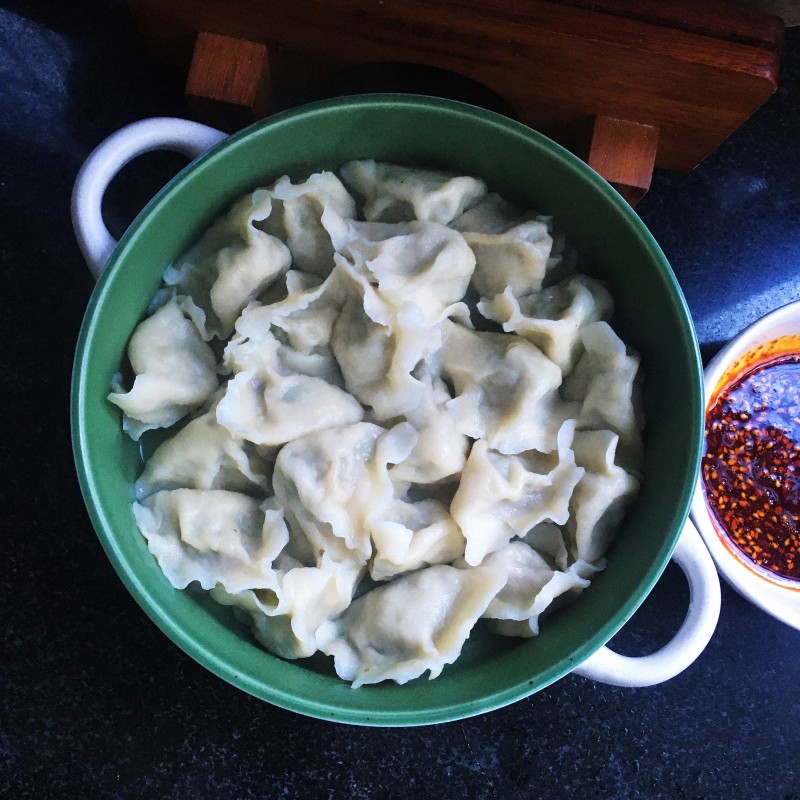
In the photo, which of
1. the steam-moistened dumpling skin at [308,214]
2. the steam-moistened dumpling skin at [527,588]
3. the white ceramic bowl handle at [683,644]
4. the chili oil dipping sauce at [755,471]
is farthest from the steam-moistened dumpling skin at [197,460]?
the chili oil dipping sauce at [755,471]

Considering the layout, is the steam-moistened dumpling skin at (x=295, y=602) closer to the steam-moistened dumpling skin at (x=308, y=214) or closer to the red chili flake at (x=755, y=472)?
the steam-moistened dumpling skin at (x=308, y=214)

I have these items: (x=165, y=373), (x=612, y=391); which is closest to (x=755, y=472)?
(x=612, y=391)

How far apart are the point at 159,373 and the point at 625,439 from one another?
57cm

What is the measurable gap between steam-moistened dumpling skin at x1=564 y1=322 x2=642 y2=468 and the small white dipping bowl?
103 millimetres

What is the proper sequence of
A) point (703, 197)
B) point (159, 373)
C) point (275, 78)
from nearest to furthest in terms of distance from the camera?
point (159, 373) < point (275, 78) < point (703, 197)

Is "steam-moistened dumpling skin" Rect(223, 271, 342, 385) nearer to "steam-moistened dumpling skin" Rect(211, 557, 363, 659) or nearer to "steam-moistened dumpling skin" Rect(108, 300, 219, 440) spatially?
"steam-moistened dumpling skin" Rect(108, 300, 219, 440)

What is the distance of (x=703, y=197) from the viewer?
1.25 m

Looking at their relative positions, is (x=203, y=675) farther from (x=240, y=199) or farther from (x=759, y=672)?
(x=759, y=672)

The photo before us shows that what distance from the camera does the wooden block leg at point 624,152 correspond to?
1.06 metres

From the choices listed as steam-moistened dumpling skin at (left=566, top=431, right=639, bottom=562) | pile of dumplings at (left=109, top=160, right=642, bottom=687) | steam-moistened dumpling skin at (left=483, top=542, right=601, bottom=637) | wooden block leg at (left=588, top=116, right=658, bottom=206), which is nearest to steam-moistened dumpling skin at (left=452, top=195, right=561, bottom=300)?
pile of dumplings at (left=109, top=160, right=642, bottom=687)

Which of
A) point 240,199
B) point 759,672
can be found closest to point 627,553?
point 759,672

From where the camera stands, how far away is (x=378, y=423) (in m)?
1.06

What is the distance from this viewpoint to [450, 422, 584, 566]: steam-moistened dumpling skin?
3.33ft

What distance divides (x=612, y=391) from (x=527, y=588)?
261 millimetres
